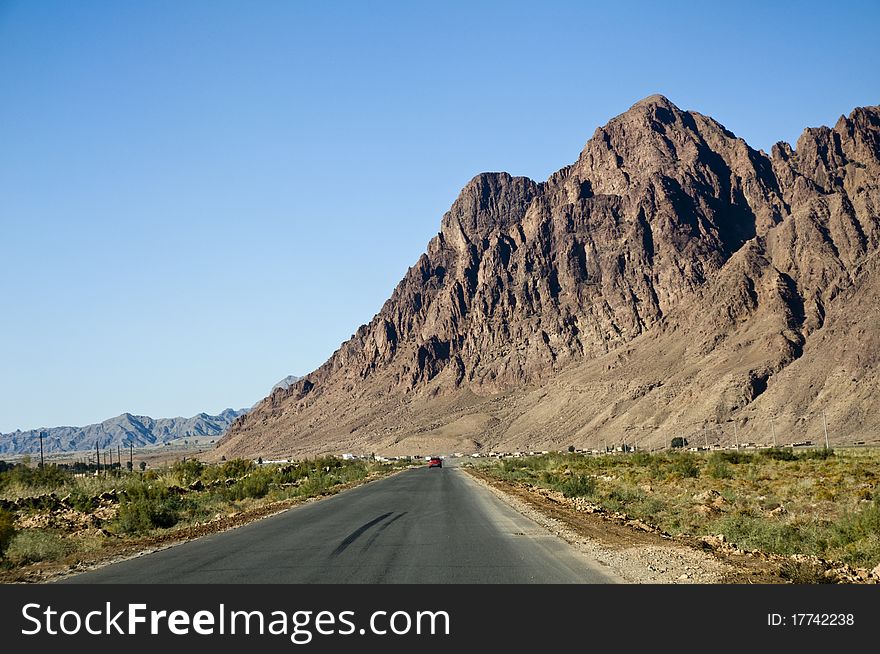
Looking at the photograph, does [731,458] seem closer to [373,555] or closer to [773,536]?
[773,536]

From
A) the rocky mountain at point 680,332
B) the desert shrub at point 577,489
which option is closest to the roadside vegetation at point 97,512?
the desert shrub at point 577,489

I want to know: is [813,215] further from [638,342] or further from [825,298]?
[638,342]

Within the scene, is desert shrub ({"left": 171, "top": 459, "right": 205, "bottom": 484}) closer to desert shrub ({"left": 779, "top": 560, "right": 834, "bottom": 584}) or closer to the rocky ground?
the rocky ground

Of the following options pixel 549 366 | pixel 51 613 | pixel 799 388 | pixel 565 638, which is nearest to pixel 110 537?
pixel 51 613

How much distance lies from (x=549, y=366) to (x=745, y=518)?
5994 inches

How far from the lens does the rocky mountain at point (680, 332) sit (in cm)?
11394

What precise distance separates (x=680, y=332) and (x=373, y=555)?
139678 millimetres

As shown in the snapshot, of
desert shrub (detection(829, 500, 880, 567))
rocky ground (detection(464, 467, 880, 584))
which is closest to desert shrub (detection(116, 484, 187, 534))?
rocky ground (detection(464, 467, 880, 584))

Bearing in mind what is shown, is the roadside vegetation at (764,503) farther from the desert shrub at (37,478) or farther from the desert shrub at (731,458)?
the desert shrub at (37,478)

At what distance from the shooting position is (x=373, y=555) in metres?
15.2

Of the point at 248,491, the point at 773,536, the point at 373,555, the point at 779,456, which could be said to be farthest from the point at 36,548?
the point at 779,456

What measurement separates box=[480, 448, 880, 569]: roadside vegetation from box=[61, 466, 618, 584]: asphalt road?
4666 millimetres

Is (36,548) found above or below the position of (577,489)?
above

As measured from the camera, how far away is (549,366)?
175 m
